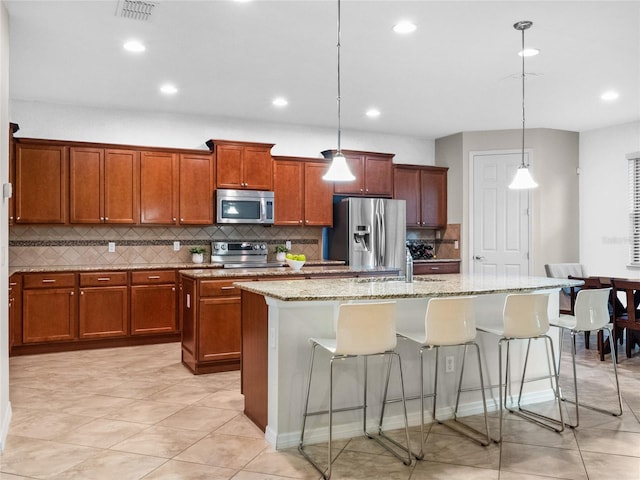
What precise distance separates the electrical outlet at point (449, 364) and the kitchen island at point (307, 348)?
3 cm

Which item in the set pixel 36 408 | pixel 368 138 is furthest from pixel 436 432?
pixel 368 138

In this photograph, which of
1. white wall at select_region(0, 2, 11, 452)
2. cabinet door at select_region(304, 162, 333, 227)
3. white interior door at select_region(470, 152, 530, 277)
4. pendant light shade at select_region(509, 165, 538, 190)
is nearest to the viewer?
white wall at select_region(0, 2, 11, 452)

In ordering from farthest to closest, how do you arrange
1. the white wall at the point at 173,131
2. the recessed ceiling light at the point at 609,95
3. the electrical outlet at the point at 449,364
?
the white wall at the point at 173,131 → the recessed ceiling light at the point at 609,95 → the electrical outlet at the point at 449,364

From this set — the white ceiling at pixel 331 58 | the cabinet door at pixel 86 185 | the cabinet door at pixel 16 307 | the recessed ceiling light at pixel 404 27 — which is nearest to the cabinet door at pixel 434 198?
the white ceiling at pixel 331 58

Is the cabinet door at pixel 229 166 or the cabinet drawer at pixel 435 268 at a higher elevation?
the cabinet door at pixel 229 166

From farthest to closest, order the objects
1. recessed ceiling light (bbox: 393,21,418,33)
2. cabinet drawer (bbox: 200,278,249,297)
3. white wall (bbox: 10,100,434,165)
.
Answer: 1. white wall (bbox: 10,100,434,165)
2. cabinet drawer (bbox: 200,278,249,297)
3. recessed ceiling light (bbox: 393,21,418,33)

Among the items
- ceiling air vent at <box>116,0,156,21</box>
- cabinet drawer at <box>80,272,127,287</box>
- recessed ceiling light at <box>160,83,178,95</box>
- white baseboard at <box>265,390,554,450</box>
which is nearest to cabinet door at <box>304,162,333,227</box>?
recessed ceiling light at <box>160,83,178,95</box>

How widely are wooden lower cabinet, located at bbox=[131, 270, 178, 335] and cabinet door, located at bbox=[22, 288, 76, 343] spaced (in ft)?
2.06

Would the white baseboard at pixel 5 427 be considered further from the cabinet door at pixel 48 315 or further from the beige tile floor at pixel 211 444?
the cabinet door at pixel 48 315

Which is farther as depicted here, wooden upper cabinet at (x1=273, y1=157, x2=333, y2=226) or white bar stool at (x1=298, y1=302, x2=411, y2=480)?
wooden upper cabinet at (x1=273, y1=157, x2=333, y2=226)

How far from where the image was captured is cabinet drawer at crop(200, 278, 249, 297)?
15.0 feet

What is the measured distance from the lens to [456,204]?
25.6 ft

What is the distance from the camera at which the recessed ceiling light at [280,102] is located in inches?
232

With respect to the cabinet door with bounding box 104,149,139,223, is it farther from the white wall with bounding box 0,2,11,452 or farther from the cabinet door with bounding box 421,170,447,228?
the cabinet door with bounding box 421,170,447,228
